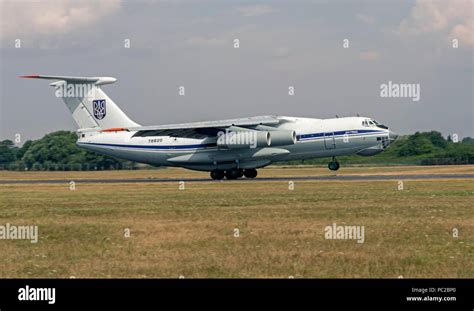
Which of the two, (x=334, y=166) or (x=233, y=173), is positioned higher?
(x=334, y=166)

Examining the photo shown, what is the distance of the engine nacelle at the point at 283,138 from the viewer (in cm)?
5047

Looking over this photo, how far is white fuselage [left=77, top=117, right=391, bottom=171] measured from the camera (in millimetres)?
50719

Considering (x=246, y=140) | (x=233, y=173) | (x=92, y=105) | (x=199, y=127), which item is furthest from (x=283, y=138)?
(x=92, y=105)

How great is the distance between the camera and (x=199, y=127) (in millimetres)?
52469

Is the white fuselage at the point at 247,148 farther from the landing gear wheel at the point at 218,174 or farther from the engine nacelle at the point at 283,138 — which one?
the engine nacelle at the point at 283,138

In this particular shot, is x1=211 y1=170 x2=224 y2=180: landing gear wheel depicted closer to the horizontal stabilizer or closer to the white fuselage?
the white fuselage

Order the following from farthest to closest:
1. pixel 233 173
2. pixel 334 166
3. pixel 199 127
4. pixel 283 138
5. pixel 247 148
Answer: pixel 334 166
pixel 233 173
pixel 199 127
pixel 247 148
pixel 283 138

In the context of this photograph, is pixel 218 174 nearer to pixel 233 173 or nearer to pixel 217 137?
pixel 233 173

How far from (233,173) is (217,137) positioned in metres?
2.73

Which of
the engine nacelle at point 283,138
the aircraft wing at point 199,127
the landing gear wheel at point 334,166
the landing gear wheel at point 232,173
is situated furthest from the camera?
the landing gear wheel at point 334,166

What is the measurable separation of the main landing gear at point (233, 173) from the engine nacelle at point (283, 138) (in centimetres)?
402

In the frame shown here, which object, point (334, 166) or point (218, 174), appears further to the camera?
point (334, 166)

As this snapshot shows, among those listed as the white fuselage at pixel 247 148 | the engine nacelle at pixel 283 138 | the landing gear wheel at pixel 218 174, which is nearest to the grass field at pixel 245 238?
the engine nacelle at pixel 283 138
